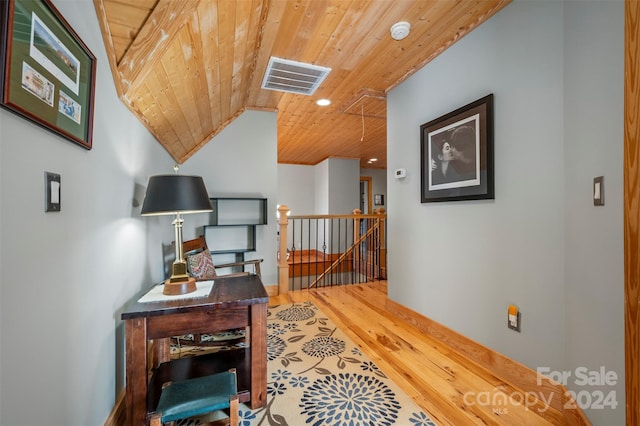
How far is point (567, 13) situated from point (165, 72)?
7.38 ft

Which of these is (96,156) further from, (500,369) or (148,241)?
(500,369)

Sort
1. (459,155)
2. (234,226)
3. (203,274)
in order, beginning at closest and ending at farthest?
(459,155), (203,274), (234,226)

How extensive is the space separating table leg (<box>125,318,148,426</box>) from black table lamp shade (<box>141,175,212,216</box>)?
57 cm

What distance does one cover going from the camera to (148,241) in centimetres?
202

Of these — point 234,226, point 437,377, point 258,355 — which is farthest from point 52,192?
point 234,226

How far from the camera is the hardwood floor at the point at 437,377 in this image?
4.78 feet

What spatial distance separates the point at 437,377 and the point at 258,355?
1.23 metres

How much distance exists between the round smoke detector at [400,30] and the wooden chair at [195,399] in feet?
8.04

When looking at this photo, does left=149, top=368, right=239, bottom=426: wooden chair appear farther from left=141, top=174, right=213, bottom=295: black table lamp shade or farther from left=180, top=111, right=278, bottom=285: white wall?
left=180, top=111, right=278, bottom=285: white wall

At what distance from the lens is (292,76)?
2533 millimetres

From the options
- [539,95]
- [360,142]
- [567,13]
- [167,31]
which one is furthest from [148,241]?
[360,142]

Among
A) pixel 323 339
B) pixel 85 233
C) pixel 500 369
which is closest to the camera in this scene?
pixel 85 233

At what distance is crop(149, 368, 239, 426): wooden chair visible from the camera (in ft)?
3.66

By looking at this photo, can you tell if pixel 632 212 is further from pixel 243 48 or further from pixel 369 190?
pixel 369 190
